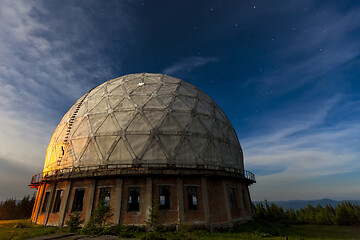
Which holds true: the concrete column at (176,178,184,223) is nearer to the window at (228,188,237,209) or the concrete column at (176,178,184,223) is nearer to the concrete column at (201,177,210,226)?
the concrete column at (201,177,210,226)

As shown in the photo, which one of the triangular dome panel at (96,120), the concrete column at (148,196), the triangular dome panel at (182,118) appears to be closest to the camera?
the concrete column at (148,196)

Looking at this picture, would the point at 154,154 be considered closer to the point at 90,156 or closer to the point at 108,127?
the point at 108,127

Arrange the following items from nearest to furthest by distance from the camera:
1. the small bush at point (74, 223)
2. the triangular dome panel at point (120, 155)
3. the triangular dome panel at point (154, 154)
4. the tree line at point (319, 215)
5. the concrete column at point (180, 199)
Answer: the small bush at point (74, 223) → the concrete column at point (180, 199) → the triangular dome panel at point (120, 155) → the triangular dome panel at point (154, 154) → the tree line at point (319, 215)

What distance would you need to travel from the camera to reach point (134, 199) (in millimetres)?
15156

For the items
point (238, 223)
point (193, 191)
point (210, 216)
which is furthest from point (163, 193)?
point (238, 223)

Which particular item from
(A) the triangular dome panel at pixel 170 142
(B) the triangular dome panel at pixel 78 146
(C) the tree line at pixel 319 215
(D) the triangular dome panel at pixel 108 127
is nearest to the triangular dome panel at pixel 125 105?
(D) the triangular dome panel at pixel 108 127

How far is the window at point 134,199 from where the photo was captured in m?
15.0

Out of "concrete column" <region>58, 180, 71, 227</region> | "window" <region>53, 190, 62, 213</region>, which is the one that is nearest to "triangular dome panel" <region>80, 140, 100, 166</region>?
"concrete column" <region>58, 180, 71, 227</region>

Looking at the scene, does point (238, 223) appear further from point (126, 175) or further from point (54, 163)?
point (54, 163)

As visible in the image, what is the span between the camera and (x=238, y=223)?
56.7 feet

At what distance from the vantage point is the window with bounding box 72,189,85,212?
1572cm

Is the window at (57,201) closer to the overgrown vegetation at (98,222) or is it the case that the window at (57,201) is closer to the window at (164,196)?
the overgrown vegetation at (98,222)

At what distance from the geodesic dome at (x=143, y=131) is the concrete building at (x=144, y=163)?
9 centimetres

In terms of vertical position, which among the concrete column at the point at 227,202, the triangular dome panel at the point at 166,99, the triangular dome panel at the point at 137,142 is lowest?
the concrete column at the point at 227,202
